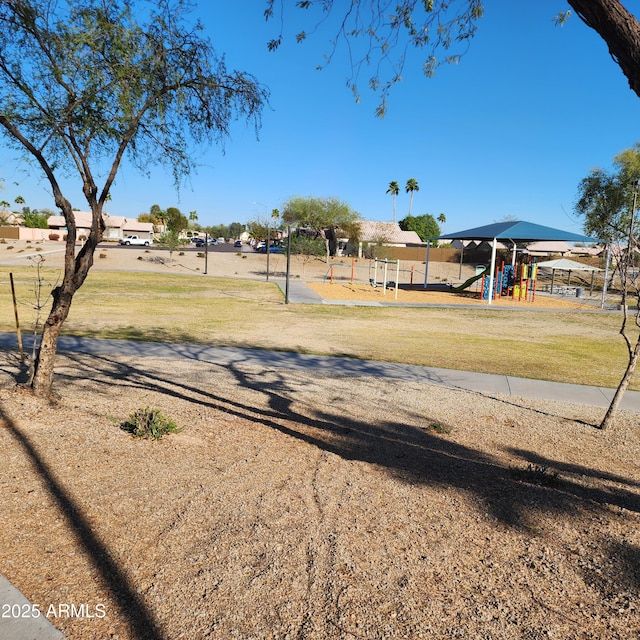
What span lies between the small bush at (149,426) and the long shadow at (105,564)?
112 centimetres

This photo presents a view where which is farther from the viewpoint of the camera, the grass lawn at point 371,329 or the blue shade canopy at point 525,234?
the blue shade canopy at point 525,234

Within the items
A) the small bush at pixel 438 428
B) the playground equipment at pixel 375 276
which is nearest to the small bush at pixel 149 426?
the small bush at pixel 438 428

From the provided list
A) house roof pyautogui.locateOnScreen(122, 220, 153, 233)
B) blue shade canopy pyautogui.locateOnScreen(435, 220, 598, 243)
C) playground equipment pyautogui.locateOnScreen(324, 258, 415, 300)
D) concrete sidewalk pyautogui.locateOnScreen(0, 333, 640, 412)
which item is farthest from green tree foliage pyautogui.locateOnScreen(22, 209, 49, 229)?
concrete sidewalk pyautogui.locateOnScreen(0, 333, 640, 412)

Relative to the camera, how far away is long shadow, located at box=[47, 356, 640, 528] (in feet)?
16.1

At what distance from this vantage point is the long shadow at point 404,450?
4906mm

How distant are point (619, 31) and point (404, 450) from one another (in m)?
4.58

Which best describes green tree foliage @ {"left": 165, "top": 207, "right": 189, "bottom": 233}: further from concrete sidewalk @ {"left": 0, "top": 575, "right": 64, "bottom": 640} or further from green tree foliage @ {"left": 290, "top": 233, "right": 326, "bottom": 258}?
concrete sidewalk @ {"left": 0, "top": 575, "right": 64, "bottom": 640}

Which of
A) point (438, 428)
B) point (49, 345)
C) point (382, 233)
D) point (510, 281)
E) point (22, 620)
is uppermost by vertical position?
point (382, 233)

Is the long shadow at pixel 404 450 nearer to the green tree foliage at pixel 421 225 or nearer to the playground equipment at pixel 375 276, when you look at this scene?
the playground equipment at pixel 375 276

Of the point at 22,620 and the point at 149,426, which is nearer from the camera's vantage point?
the point at 22,620

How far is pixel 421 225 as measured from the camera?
12144cm

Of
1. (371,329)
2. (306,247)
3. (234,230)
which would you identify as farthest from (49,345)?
(234,230)

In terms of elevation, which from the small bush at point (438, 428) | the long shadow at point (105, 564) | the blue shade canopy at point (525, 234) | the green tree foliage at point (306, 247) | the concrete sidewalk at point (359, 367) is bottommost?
the concrete sidewalk at point (359, 367)

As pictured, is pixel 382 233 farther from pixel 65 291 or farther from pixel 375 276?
pixel 65 291
